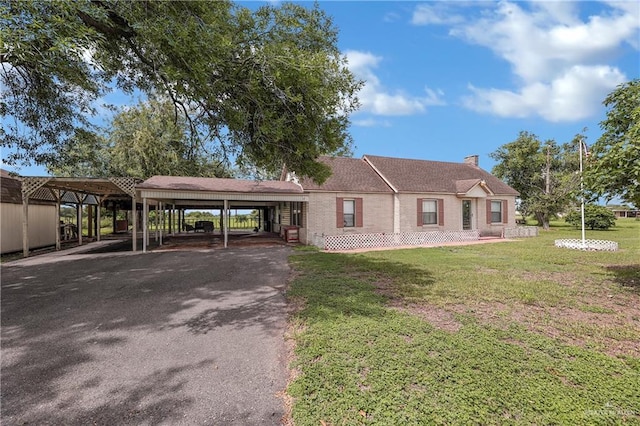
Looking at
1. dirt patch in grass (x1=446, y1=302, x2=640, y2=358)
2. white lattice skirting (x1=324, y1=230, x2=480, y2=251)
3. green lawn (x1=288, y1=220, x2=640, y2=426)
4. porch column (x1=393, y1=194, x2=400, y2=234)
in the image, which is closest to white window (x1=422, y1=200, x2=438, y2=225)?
white lattice skirting (x1=324, y1=230, x2=480, y2=251)

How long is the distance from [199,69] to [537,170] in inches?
1206

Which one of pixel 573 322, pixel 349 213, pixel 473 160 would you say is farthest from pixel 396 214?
pixel 573 322

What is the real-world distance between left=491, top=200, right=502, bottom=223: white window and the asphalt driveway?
60.4ft

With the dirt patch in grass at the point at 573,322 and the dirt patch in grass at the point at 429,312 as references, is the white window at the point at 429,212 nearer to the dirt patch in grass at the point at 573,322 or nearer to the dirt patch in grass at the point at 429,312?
the dirt patch in grass at the point at 429,312

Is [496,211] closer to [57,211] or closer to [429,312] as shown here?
[429,312]

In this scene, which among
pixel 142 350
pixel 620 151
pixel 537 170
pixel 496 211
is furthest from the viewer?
pixel 537 170

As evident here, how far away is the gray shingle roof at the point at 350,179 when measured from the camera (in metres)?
16.6

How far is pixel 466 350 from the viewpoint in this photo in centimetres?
389

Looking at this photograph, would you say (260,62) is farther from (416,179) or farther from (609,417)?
(416,179)

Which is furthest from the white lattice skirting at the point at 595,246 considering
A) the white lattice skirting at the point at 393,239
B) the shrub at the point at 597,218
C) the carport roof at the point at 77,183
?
the carport roof at the point at 77,183

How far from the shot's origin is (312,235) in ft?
51.1

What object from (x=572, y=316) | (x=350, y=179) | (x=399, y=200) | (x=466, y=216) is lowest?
(x=572, y=316)

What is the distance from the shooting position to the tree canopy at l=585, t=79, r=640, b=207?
5961 mm

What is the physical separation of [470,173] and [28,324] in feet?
78.9
